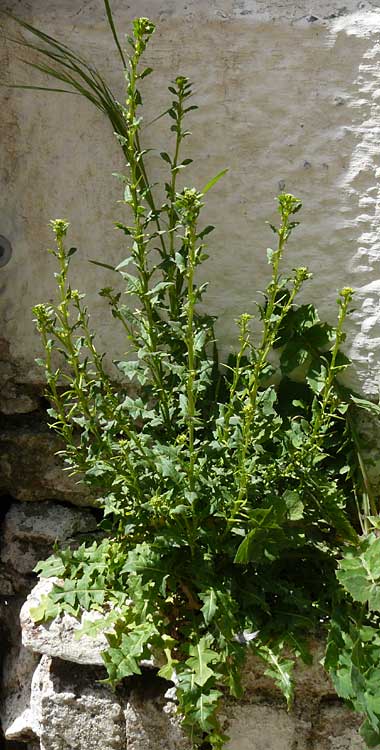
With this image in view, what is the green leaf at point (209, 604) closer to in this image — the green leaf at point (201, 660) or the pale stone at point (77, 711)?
the green leaf at point (201, 660)

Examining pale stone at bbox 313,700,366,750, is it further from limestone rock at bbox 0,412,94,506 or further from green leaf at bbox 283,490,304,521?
limestone rock at bbox 0,412,94,506

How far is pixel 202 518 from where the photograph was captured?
7.88 feet

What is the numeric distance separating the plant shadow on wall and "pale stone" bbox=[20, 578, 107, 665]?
54 millimetres

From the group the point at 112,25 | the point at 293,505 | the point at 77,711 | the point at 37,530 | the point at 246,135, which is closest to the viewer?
the point at 293,505

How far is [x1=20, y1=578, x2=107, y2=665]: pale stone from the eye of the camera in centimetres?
250

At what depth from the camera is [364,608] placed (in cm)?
246

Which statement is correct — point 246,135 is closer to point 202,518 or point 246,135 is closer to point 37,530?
point 202,518

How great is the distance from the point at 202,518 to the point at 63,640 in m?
0.53

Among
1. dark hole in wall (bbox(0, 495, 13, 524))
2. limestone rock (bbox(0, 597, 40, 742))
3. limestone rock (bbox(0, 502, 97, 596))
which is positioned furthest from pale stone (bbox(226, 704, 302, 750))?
dark hole in wall (bbox(0, 495, 13, 524))

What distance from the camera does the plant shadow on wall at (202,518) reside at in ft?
7.46

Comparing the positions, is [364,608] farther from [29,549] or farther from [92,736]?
[29,549]

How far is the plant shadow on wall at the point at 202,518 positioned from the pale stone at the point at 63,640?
0.18 feet

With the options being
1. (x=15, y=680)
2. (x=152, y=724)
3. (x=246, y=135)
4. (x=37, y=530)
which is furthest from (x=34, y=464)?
(x=246, y=135)

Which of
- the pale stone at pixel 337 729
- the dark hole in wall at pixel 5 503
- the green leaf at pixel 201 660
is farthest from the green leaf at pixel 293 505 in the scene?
the dark hole in wall at pixel 5 503
